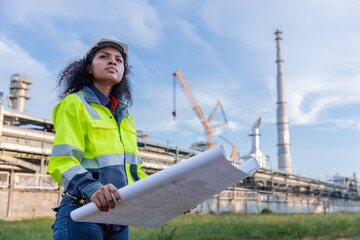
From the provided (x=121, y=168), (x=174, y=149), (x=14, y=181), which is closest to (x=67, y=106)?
(x=121, y=168)

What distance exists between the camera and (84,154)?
1604mm

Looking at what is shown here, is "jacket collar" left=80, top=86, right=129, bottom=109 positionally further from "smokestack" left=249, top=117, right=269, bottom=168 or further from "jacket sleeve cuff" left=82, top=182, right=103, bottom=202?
"smokestack" left=249, top=117, right=269, bottom=168

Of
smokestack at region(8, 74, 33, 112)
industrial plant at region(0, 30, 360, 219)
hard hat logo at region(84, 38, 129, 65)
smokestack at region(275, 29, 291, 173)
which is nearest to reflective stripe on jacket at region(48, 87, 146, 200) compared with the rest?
hard hat logo at region(84, 38, 129, 65)

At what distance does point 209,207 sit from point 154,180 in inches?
934

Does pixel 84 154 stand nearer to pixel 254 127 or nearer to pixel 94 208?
pixel 94 208

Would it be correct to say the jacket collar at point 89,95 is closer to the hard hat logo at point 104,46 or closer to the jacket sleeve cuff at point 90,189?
the hard hat logo at point 104,46

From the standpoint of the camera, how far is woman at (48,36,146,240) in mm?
1454

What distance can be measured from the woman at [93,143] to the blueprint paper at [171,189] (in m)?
0.07

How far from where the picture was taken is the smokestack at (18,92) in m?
28.5

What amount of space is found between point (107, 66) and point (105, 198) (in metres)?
0.78

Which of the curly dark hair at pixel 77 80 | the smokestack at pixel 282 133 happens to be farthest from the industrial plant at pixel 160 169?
the curly dark hair at pixel 77 80

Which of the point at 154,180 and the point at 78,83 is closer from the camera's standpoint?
the point at 154,180

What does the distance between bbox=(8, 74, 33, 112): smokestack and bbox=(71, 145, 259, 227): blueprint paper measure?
2955cm

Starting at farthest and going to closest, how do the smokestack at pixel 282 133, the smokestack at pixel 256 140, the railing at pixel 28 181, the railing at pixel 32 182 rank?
the smokestack at pixel 256 140 → the smokestack at pixel 282 133 → the railing at pixel 32 182 → the railing at pixel 28 181
